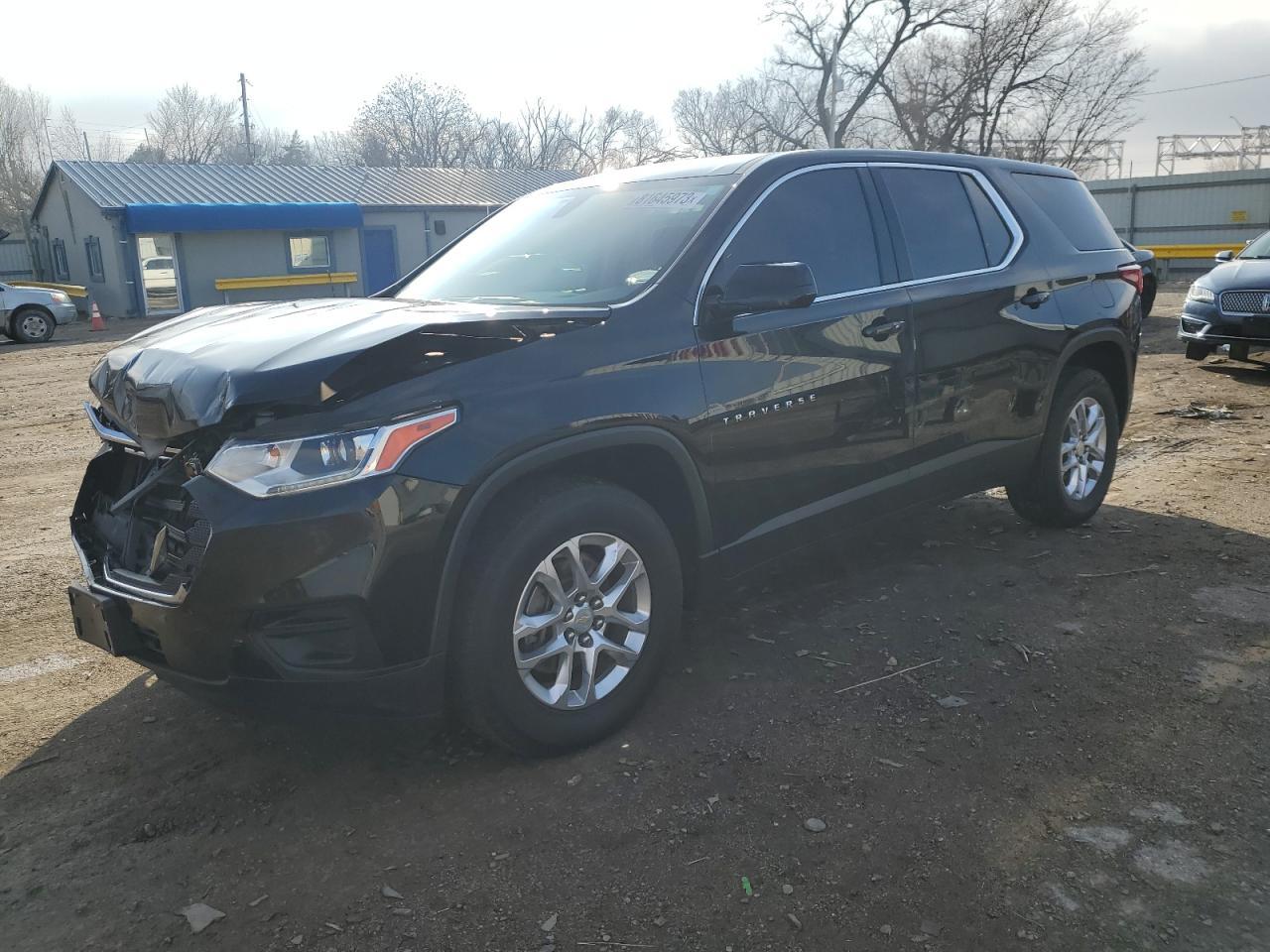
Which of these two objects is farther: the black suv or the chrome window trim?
the chrome window trim

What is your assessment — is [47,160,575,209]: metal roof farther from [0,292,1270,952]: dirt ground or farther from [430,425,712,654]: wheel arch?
[430,425,712,654]: wheel arch

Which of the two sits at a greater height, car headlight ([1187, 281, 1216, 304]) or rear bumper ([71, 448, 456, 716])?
car headlight ([1187, 281, 1216, 304])

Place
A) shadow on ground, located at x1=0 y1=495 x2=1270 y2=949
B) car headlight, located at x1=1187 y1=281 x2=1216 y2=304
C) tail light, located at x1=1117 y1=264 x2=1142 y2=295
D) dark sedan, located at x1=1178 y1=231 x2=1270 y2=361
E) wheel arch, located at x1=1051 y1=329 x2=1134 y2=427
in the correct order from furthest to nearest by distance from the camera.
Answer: car headlight, located at x1=1187 y1=281 x2=1216 y2=304 < dark sedan, located at x1=1178 y1=231 x2=1270 y2=361 < tail light, located at x1=1117 y1=264 x2=1142 y2=295 < wheel arch, located at x1=1051 y1=329 x2=1134 y2=427 < shadow on ground, located at x1=0 y1=495 x2=1270 y2=949

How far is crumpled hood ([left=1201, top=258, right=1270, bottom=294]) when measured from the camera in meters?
10.2

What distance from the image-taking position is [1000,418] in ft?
15.5

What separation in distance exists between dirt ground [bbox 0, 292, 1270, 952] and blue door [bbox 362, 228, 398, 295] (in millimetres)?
27619

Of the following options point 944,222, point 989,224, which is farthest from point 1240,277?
point 944,222

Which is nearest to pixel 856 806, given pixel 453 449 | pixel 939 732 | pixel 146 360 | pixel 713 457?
pixel 939 732

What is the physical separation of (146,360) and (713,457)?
184 cm

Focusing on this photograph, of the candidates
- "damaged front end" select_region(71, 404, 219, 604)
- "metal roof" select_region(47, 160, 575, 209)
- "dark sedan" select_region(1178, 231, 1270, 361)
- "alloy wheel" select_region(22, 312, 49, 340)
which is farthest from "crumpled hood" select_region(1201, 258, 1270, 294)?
"alloy wheel" select_region(22, 312, 49, 340)

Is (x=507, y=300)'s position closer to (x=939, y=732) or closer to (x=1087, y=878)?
(x=939, y=732)

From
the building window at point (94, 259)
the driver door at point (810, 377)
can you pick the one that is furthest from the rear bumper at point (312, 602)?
the building window at point (94, 259)

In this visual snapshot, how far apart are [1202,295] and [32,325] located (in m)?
21.2

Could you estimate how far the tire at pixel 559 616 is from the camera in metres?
2.91
